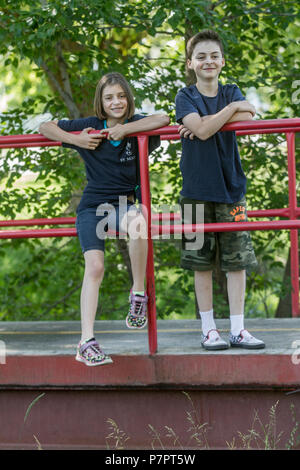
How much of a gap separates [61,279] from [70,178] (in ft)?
3.83

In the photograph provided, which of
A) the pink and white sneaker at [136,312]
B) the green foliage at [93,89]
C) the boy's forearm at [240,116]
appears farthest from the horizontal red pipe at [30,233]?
the green foliage at [93,89]

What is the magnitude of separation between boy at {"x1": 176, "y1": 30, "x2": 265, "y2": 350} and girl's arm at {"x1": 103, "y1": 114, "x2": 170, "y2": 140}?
100mm

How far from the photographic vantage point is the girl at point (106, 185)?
332 centimetres

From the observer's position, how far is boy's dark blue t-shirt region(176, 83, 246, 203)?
3422 mm

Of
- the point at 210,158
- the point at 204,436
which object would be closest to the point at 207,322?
the point at 204,436

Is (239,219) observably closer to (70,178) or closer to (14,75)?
(70,178)

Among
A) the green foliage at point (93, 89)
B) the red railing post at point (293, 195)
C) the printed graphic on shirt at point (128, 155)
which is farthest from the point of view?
the green foliage at point (93, 89)

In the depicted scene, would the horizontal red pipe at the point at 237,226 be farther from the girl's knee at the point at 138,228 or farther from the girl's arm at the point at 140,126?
the girl's arm at the point at 140,126

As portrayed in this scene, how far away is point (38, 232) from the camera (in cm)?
369

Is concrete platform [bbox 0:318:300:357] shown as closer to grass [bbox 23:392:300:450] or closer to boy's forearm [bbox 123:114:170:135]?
grass [bbox 23:392:300:450]

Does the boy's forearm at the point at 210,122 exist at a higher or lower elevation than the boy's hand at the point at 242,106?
lower

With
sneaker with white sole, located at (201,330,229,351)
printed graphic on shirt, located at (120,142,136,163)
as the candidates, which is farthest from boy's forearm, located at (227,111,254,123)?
sneaker with white sole, located at (201,330,229,351)
